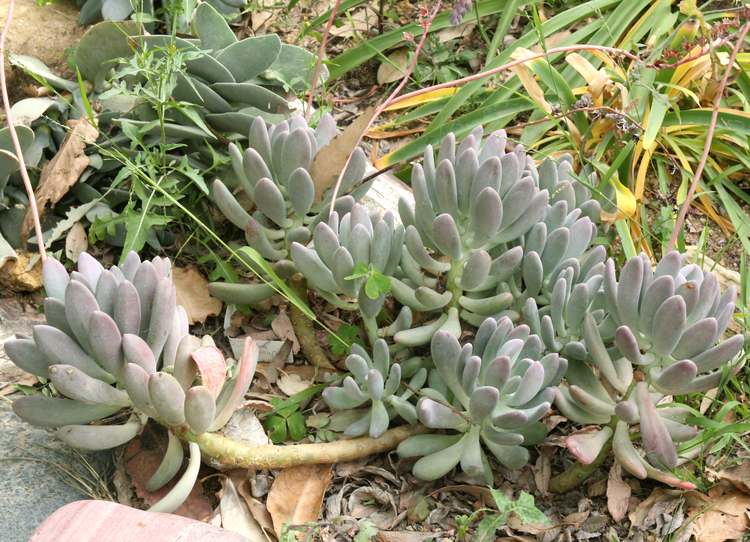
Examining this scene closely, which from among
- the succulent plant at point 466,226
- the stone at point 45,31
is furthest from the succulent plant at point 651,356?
the stone at point 45,31

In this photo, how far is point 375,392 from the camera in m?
2.05

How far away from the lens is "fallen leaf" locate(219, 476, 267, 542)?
202cm

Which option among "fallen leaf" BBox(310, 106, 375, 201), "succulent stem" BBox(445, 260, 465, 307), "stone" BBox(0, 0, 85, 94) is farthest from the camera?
"stone" BBox(0, 0, 85, 94)

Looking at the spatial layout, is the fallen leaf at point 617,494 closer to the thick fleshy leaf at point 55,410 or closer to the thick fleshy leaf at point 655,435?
the thick fleshy leaf at point 655,435

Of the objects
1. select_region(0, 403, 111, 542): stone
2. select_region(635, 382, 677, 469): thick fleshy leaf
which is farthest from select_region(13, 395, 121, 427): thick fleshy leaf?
select_region(635, 382, 677, 469): thick fleshy leaf

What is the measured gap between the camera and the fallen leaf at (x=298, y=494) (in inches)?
80.5

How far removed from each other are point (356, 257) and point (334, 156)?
Result: 1.14ft

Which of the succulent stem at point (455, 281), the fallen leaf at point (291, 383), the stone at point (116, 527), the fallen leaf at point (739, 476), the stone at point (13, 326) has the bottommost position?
the fallen leaf at point (739, 476)

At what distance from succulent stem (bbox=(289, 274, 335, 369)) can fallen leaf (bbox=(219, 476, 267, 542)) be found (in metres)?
0.47

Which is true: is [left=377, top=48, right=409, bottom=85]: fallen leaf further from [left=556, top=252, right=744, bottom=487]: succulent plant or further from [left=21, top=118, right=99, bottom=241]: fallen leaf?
[left=556, top=252, right=744, bottom=487]: succulent plant

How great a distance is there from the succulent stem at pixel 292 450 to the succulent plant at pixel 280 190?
0.42 metres

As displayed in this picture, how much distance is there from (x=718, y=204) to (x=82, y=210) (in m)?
2.04

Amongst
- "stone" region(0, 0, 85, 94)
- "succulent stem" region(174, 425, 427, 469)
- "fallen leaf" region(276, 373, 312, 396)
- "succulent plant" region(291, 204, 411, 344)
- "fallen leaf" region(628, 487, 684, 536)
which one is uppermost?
"stone" region(0, 0, 85, 94)

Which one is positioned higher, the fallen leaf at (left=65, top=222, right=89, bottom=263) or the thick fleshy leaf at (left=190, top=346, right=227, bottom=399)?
the thick fleshy leaf at (left=190, top=346, right=227, bottom=399)
